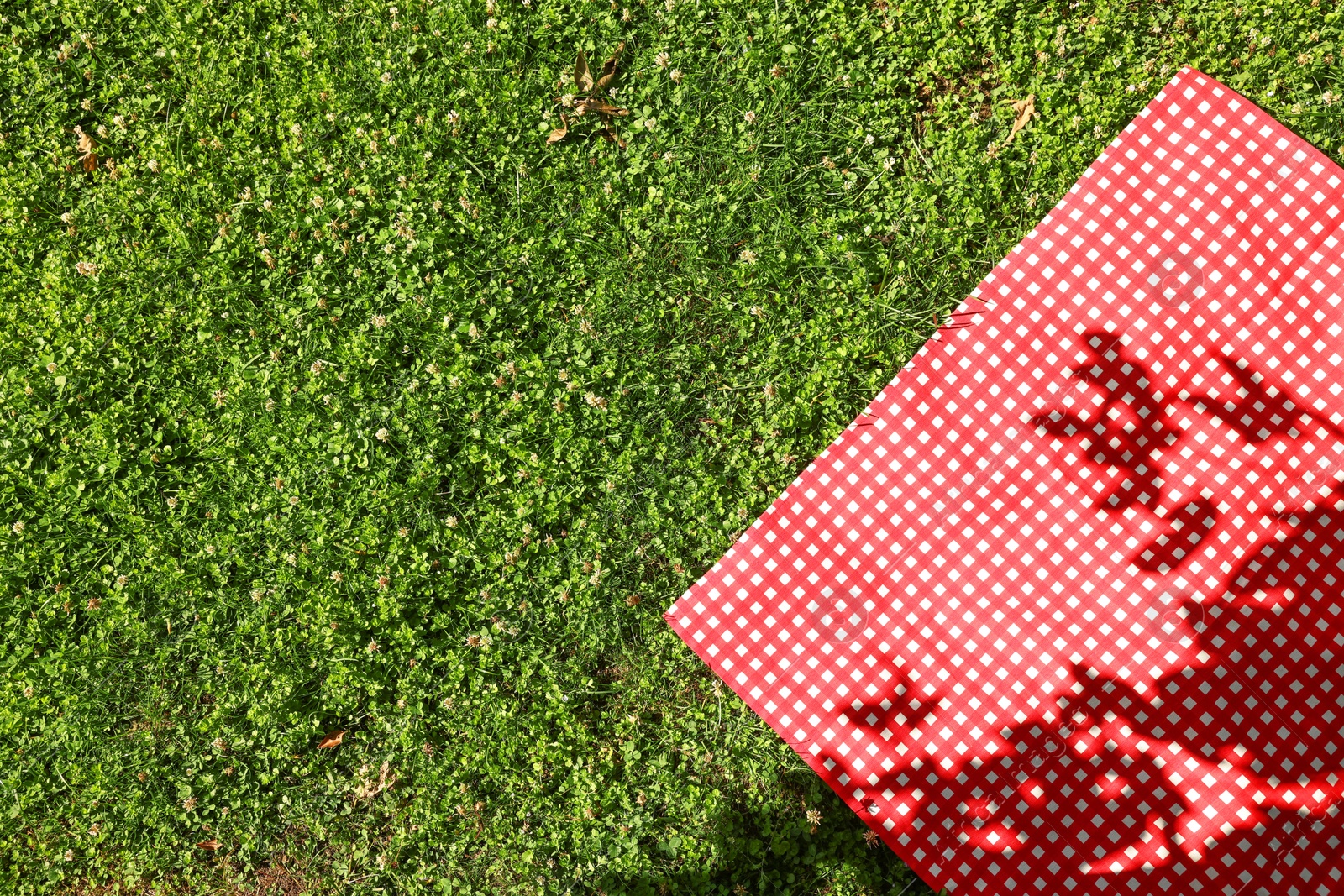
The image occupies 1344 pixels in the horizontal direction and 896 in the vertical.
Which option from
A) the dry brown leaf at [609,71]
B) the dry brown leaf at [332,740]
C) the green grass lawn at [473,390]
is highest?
the dry brown leaf at [609,71]

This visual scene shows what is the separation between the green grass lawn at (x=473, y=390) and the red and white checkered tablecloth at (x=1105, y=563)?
3.40ft

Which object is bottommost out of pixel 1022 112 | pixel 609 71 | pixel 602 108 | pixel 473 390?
pixel 473 390

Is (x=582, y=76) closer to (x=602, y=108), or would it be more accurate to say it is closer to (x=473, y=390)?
(x=602, y=108)

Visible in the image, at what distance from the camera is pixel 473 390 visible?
4.20 meters

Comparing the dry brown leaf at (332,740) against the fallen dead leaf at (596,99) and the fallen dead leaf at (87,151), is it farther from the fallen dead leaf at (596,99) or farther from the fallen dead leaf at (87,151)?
the fallen dead leaf at (87,151)

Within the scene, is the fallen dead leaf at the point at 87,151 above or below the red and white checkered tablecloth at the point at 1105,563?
above

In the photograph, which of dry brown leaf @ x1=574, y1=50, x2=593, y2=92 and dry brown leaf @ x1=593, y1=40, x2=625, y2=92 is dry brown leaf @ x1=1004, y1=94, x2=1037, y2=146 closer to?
dry brown leaf @ x1=593, y1=40, x2=625, y2=92

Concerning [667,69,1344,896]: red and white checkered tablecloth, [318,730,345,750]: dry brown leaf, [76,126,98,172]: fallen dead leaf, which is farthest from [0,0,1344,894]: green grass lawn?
[667,69,1344,896]: red and white checkered tablecloth

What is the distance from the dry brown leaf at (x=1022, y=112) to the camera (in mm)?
4207

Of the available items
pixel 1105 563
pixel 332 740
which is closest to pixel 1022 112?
pixel 1105 563

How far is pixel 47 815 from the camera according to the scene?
13.5ft

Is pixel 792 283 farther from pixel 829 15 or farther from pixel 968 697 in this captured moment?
pixel 968 697

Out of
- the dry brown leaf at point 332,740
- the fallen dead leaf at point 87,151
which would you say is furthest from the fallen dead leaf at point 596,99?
the dry brown leaf at point 332,740

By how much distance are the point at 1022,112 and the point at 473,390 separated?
9.50 ft
